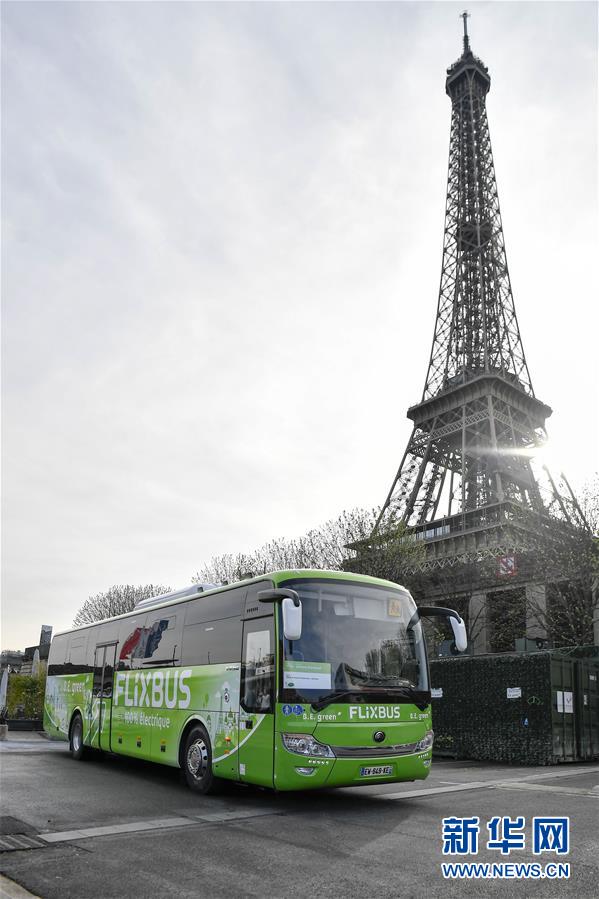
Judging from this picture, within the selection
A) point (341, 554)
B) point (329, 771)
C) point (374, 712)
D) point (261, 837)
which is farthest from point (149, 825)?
point (341, 554)

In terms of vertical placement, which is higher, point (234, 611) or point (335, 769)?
point (234, 611)

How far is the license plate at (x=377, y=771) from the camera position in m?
9.23

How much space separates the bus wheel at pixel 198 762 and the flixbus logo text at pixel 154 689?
0.54 meters

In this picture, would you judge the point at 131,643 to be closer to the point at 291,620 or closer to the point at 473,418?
the point at 291,620

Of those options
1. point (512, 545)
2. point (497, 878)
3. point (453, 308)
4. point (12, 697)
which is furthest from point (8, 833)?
point (453, 308)

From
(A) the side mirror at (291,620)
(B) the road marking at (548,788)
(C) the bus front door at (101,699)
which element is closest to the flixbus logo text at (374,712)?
(A) the side mirror at (291,620)

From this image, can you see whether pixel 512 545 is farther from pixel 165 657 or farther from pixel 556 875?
pixel 556 875

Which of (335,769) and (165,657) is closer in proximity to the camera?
(335,769)

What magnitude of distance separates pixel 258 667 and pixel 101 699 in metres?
6.82

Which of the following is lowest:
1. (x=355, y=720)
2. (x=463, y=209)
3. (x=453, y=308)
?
(x=355, y=720)

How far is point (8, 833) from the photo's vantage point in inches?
300

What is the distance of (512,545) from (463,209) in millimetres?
47826

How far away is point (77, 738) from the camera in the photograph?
1647 centimetres

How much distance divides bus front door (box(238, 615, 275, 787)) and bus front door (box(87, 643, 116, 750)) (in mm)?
5830
